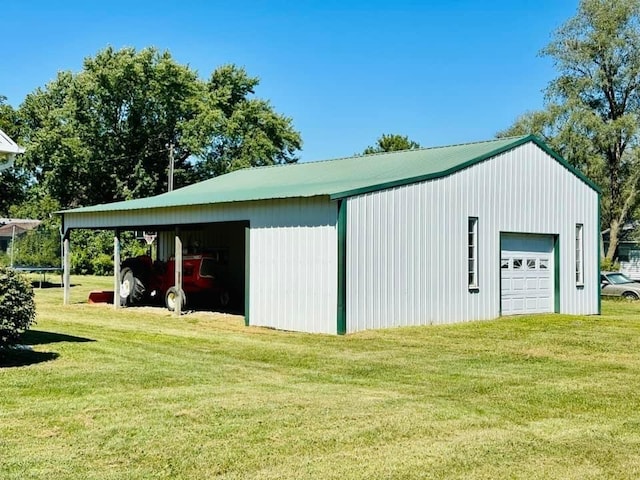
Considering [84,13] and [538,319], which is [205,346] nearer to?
[538,319]

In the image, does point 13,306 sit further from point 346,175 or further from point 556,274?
point 556,274

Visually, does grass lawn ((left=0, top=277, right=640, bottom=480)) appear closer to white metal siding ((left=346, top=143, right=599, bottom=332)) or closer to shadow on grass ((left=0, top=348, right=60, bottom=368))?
shadow on grass ((left=0, top=348, right=60, bottom=368))

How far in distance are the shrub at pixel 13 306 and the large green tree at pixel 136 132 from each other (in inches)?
1292

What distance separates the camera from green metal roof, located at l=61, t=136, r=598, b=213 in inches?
600

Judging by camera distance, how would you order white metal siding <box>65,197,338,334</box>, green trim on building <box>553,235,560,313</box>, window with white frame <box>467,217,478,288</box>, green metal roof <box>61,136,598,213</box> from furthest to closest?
green trim on building <box>553,235,560,313</box>, window with white frame <box>467,217,478,288</box>, green metal roof <box>61,136,598,213</box>, white metal siding <box>65,197,338,334</box>

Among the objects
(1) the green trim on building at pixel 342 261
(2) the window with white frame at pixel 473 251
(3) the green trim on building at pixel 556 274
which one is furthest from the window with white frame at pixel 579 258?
(1) the green trim on building at pixel 342 261

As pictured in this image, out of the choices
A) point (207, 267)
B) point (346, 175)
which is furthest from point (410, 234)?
point (207, 267)

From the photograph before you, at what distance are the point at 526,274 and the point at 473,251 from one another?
2330 millimetres

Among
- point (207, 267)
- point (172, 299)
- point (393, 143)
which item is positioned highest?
point (393, 143)

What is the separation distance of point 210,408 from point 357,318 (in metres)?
7.35

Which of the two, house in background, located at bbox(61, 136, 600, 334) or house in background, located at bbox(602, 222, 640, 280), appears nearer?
house in background, located at bbox(61, 136, 600, 334)

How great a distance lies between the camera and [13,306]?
357 inches

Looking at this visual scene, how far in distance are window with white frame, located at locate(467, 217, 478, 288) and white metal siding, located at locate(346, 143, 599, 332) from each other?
0.14 m

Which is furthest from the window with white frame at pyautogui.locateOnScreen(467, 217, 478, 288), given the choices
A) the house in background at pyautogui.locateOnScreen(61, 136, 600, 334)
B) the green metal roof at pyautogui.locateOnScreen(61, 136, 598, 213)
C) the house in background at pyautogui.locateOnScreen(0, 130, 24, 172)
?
the house in background at pyautogui.locateOnScreen(0, 130, 24, 172)
